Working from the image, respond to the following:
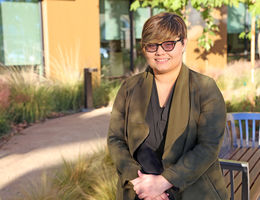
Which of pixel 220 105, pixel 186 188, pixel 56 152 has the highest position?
pixel 220 105

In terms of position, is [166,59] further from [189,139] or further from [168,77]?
[189,139]

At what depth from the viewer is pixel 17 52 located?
9219 millimetres

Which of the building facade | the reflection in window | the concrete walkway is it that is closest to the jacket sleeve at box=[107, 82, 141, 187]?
the concrete walkway

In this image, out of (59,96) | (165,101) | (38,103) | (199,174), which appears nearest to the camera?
(199,174)

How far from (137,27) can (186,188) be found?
1025cm

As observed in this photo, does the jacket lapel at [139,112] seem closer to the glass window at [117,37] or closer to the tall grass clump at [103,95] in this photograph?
the tall grass clump at [103,95]

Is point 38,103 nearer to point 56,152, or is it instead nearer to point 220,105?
point 56,152

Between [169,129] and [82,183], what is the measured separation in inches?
85.9

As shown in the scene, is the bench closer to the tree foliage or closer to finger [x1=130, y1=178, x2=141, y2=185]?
finger [x1=130, y1=178, x2=141, y2=185]

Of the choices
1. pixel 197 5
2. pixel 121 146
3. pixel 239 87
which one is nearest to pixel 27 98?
pixel 197 5

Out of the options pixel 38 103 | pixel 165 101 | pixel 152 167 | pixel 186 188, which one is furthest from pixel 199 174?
pixel 38 103

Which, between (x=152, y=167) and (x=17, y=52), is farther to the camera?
(x=17, y=52)

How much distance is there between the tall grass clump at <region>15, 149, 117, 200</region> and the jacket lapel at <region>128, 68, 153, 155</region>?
1.55 m

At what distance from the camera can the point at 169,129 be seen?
1837mm
